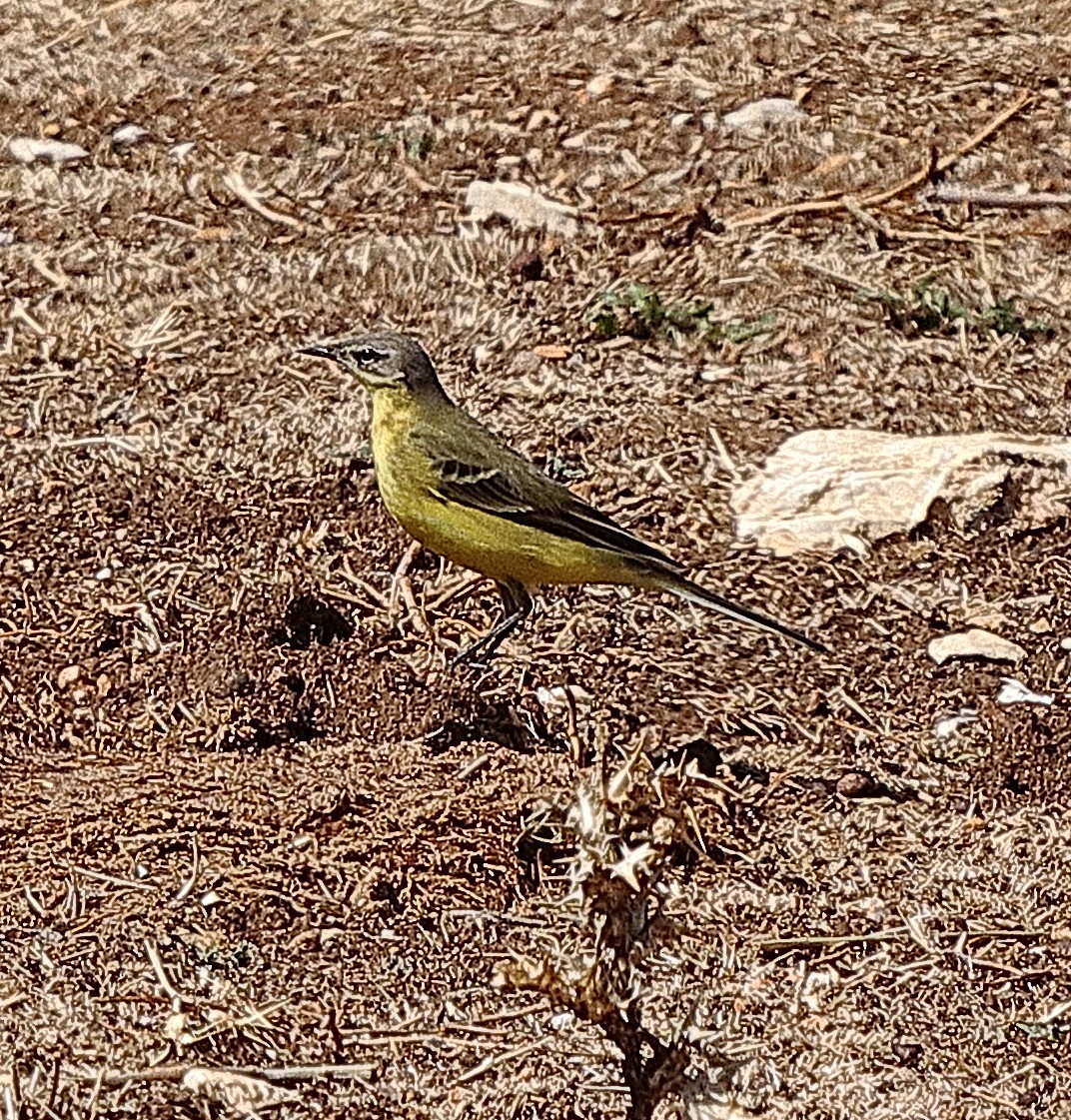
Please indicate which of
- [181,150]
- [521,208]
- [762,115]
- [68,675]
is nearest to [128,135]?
[181,150]

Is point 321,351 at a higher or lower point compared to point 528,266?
higher

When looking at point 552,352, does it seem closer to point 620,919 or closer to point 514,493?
point 514,493

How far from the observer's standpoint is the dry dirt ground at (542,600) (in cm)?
508

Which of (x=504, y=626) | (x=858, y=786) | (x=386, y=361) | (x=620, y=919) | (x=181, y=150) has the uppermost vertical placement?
(x=620, y=919)

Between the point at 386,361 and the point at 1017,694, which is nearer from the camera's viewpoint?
the point at 1017,694

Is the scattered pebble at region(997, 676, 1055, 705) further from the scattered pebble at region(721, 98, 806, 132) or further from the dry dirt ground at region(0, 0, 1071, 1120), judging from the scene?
the scattered pebble at region(721, 98, 806, 132)

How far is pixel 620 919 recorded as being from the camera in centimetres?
421

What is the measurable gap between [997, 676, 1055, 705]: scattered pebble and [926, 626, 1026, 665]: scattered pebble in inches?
4.0

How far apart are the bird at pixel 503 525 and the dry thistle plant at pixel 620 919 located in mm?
Result: 2313

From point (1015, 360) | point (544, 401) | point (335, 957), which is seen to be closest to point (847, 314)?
point (1015, 360)

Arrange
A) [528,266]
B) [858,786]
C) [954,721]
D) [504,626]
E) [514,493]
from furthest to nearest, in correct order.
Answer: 1. [528,266]
2. [514,493]
3. [504,626]
4. [954,721]
5. [858,786]

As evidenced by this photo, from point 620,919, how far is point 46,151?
6.03m

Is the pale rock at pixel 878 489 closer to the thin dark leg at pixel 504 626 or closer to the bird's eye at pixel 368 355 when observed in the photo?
the thin dark leg at pixel 504 626

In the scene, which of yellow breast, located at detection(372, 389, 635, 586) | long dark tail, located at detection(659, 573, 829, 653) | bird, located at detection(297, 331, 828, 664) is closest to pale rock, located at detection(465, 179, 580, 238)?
bird, located at detection(297, 331, 828, 664)
